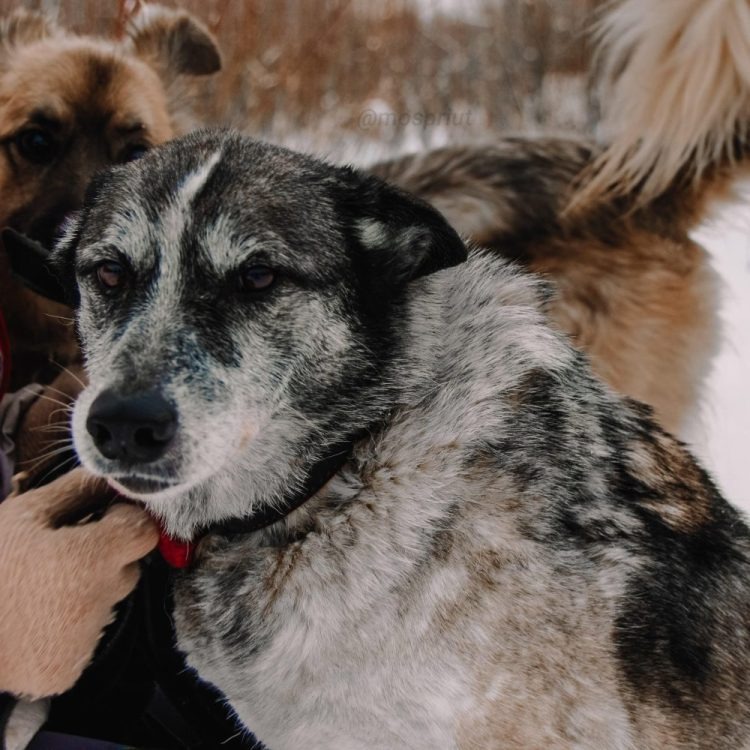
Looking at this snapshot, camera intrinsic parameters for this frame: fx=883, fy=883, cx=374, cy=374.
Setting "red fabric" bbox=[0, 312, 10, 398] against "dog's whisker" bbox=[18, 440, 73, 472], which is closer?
"dog's whisker" bbox=[18, 440, 73, 472]

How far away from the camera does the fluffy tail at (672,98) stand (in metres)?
2.92

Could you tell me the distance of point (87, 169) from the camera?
2.74 meters

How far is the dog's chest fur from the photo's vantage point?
1.66 meters

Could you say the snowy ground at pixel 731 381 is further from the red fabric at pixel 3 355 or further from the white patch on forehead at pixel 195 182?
the red fabric at pixel 3 355

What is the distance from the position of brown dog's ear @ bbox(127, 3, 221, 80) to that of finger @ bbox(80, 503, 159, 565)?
6.78 feet

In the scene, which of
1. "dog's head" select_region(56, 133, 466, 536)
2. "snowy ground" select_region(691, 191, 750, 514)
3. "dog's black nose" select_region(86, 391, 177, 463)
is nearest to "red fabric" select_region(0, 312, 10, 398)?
"dog's head" select_region(56, 133, 466, 536)

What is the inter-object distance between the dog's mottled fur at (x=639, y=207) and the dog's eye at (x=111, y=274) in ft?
5.16

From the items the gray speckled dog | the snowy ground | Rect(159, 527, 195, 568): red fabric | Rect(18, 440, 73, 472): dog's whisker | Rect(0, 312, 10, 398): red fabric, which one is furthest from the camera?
the snowy ground

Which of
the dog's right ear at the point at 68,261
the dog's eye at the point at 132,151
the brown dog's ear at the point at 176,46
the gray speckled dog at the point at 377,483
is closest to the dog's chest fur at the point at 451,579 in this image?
the gray speckled dog at the point at 377,483

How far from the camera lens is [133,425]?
5.07ft

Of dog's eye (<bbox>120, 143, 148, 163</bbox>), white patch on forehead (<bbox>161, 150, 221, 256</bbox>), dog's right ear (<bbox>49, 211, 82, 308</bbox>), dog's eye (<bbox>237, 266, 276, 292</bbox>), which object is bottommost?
dog's eye (<bbox>120, 143, 148, 163</bbox>)

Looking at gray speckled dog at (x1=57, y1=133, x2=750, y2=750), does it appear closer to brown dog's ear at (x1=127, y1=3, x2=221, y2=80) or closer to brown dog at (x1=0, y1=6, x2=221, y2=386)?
brown dog at (x1=0, y1=6, x2=221, y2=386)

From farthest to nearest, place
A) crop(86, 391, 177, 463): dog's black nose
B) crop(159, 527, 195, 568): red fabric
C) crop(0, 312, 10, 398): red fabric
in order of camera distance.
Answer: crop(0, 312, 10, 398): red fabric, crop(159, 527, 195, 568): red fabric, crop(86, 391, 177, 463): dog's black nose

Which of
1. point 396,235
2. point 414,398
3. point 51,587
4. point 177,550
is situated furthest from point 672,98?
point 51,587
